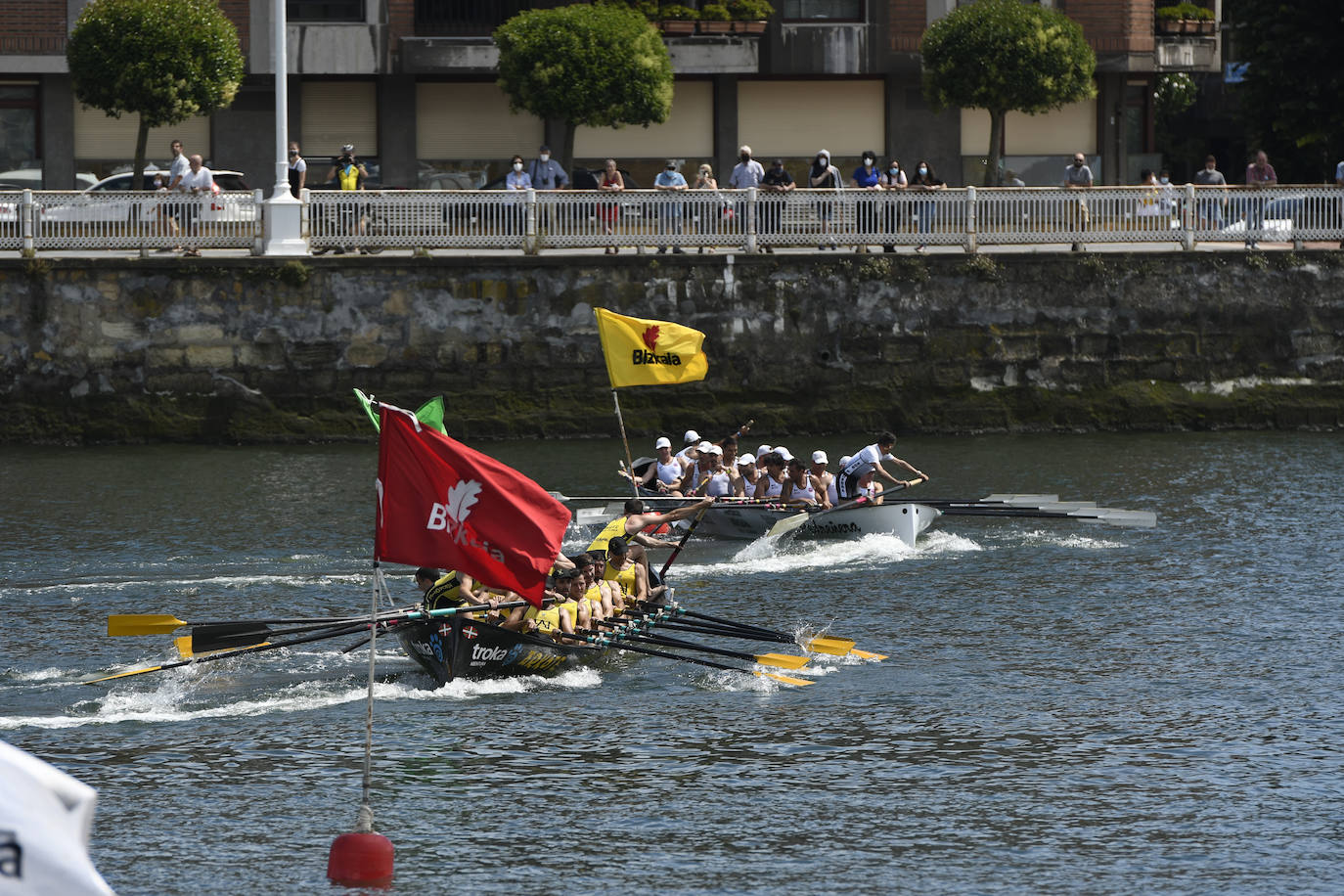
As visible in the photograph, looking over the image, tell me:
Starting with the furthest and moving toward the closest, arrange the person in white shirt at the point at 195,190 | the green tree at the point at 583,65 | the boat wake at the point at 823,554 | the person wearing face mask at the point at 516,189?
the green tree at the point at 583,65
the person wearing face mask at the point at 516,189
the person in white shirt at the point at 195,190
the boat wake at the point at 823,554

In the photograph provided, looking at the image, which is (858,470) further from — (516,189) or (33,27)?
(33,27)

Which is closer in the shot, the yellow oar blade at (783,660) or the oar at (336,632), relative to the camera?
the oar at (336,632)

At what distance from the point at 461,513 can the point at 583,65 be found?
25522mm

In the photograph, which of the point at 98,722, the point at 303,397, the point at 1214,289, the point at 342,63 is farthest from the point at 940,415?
the point at 98,722

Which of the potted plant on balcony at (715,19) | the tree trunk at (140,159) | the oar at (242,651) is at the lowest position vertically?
the oar at (242,651)

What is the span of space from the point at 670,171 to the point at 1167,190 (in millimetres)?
9106

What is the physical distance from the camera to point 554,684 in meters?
18.7

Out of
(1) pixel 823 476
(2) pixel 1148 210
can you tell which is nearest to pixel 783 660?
(1) pixel 823 476

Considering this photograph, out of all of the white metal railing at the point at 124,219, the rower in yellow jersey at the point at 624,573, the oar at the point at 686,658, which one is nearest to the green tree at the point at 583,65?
the white metal railing at the point at 124,219

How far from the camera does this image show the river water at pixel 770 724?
44.9ft

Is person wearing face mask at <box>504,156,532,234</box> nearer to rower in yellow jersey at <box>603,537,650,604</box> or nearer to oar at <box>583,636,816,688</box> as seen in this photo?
rower in yellow jersey at <box>603,537,650,604</box>

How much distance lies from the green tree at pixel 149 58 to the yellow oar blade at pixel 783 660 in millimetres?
20790

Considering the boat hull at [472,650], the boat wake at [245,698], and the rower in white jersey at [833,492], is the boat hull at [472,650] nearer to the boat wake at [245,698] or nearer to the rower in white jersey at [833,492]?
the boat wake at [245,698]

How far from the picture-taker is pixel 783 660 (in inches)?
741
